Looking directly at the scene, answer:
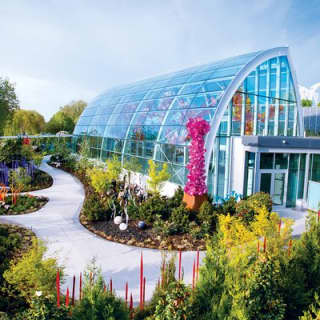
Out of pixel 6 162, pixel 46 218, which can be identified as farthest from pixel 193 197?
pixel 6 162

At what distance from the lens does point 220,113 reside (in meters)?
12.9

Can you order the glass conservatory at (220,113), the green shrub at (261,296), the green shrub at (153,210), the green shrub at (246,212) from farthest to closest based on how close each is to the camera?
1. the glass conservatory at (220,113)
2. the green shrub at (153,210)
3. the green shrub at (246,212)
4. the green shrub at (261,296)

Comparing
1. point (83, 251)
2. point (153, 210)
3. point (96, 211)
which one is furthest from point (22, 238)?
point (153, 210)

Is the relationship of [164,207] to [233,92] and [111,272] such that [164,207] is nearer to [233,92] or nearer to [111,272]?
[111,272]

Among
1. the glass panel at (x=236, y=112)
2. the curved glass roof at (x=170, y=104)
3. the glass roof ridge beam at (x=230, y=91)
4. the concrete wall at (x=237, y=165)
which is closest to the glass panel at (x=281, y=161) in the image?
the concrete wall at (x=237, y=165)

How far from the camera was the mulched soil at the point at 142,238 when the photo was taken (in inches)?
348

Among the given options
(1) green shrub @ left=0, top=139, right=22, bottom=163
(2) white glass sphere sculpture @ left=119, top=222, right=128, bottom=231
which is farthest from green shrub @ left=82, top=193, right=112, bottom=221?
(1) green shrub @ left=0, top=139, right=22, bottom=163

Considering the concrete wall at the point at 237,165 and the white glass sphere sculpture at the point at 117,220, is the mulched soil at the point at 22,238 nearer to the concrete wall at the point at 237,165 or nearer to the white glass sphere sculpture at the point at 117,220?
the white glass sphere sculpture at the point at 117,220

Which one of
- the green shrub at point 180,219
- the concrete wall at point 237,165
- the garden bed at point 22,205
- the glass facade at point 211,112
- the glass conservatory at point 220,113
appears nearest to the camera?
the green shrub at point 180,219

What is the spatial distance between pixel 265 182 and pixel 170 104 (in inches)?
274

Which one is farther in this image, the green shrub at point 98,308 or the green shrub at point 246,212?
the green shrub at point 246,212

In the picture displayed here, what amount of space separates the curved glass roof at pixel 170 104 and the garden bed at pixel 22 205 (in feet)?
23.0

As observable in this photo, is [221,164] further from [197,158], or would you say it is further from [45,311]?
[45,311]

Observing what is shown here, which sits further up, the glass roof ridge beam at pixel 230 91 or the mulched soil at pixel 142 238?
the glass roof ridge beam at pixel 230 91
